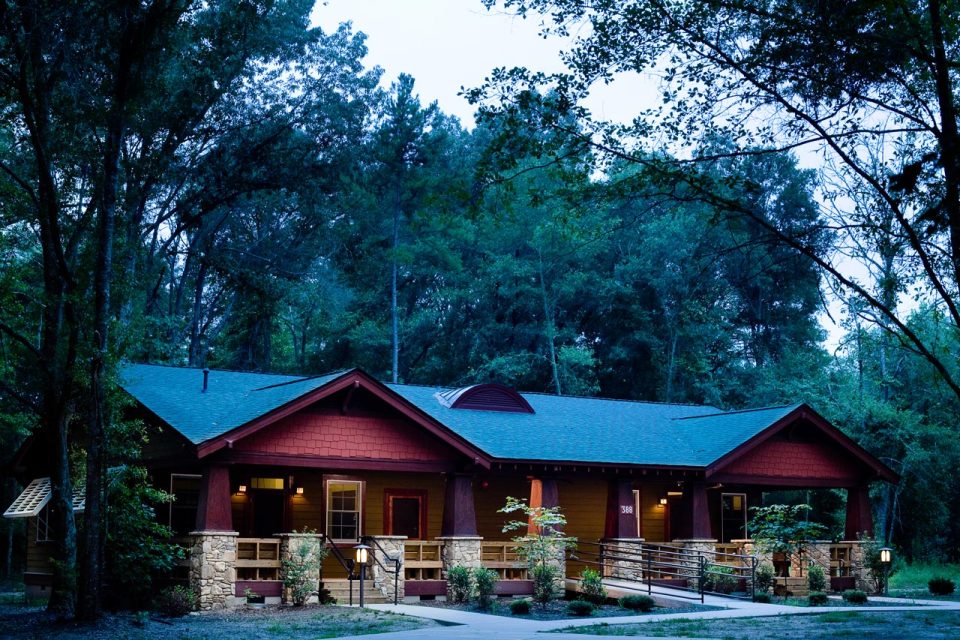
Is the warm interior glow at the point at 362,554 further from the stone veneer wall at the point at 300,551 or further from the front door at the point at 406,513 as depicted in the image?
the front door at the point at 406,513

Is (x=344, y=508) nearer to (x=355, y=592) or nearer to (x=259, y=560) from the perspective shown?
(x=355, y=592)

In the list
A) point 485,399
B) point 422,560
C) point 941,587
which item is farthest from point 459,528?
point 941,587

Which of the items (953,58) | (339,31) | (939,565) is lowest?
(939,565)

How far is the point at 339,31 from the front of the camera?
3300cm

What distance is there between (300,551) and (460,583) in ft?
10.8

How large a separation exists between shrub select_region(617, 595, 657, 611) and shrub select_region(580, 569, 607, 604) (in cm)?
112

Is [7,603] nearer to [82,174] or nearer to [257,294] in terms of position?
[82,174]

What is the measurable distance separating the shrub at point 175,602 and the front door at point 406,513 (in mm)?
5654

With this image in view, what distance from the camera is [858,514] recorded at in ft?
85.0

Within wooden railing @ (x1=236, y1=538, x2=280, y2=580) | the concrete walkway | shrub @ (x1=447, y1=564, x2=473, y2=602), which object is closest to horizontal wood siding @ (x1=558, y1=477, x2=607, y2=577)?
the concrete walkway

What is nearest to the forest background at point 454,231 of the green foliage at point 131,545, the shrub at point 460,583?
the green foliage at point 131,545

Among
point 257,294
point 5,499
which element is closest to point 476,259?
point 257,294

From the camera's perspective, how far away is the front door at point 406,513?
75.1ft

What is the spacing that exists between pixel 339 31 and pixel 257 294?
8.62m
